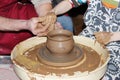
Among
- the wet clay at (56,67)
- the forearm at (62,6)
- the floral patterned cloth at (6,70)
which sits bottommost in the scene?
the floral patterned cloth at (6,70)

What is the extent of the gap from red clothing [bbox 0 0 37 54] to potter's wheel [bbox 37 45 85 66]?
2.51 feet

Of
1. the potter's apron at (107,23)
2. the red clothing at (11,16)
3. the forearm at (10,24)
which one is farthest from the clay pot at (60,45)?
the red clothing at (11,16)

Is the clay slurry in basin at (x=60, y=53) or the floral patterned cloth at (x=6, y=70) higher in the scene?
the clay slurry in basin at (x=60, y=53)

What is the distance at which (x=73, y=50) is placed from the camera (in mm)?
1656

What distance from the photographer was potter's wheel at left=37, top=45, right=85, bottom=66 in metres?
1.55

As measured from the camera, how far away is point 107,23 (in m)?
2.01

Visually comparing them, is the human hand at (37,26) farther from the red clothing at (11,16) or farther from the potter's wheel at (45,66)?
the red clothing at (11,16)

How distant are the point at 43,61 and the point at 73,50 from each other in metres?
0.21

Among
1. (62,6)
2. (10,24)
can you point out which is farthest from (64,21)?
(10,24)

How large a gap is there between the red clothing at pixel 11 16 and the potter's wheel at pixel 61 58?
2.51ft

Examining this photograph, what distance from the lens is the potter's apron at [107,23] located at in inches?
72.7

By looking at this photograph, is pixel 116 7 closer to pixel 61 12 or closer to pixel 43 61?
pixel 61 12

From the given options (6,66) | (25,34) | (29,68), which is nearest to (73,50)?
(29,68)

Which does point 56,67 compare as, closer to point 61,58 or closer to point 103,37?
point 61,58
